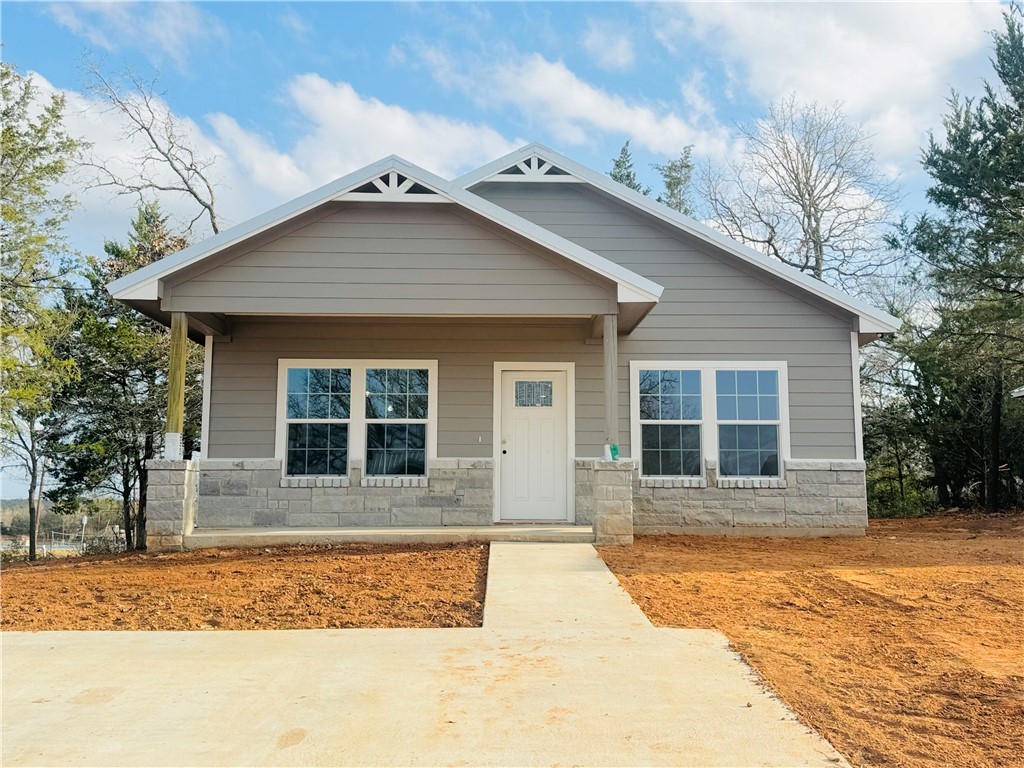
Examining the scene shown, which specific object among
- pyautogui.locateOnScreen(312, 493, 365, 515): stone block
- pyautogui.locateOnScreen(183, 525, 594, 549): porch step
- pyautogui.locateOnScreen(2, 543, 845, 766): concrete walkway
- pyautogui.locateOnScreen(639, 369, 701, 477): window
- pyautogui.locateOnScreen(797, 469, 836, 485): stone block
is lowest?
pyautogui.locateOnScreen(2, 543, 845, 766): concrete walkway

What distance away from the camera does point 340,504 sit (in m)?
9.62

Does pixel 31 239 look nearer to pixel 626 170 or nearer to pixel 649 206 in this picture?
pixel 649 206

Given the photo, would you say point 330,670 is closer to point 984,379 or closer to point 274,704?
point 274,704

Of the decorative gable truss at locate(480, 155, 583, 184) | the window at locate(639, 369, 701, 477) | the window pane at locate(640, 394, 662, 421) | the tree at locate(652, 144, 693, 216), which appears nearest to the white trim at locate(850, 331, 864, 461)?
the window at locate(639, 369, 701, 477)

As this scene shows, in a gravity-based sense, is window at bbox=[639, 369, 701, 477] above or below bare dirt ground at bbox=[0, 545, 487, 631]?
above

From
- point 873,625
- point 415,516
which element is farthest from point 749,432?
point 873,625

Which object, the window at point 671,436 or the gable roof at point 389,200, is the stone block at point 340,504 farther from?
the window at point 671,436

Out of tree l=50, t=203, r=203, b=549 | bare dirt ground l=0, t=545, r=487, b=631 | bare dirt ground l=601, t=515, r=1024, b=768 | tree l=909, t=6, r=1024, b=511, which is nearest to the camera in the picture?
bare dirt ground l=601, t=515, r=1024, b=768

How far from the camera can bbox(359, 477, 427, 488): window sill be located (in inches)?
379

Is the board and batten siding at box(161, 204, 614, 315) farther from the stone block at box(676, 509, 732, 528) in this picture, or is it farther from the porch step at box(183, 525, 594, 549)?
the stone block at box(676, 509, 732, 528)

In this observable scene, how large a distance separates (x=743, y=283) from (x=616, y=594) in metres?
5.53

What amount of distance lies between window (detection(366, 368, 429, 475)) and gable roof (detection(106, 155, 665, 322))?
245 centimetres

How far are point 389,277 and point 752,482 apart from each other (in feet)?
17.3

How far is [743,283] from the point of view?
10023 millimetres
